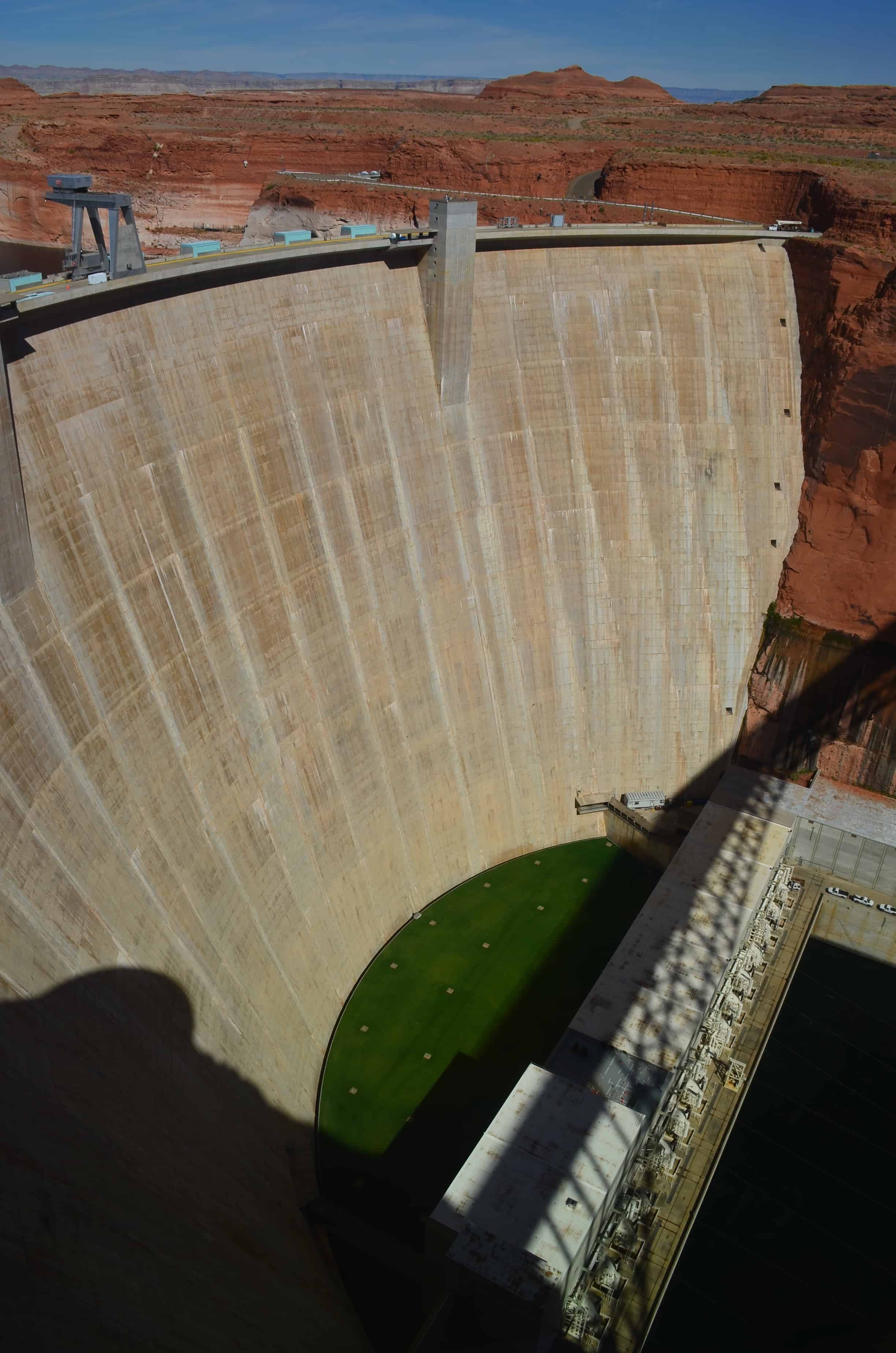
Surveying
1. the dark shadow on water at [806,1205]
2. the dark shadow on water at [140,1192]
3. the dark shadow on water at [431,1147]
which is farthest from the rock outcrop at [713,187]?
the dark shadow on water at [140,1192]

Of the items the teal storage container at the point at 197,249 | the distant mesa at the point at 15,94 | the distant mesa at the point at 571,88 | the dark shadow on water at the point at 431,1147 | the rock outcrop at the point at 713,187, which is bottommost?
the dark shadow on water at the point at 431,1147

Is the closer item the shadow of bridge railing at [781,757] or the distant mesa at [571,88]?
the shadow of bridge railing at [781,757]

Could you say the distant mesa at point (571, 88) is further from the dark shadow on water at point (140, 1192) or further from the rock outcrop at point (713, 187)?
the dark shadow on water at point (140, 1192)

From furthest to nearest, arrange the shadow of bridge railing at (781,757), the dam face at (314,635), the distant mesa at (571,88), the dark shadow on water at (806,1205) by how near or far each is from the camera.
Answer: the distant mesa at (571,88) → the shadow of bridge railing at (781,757) → the dark shadow on water at (806,1205) → the dam face at (314,635)

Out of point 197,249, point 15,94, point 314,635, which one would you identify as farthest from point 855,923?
point 15,94

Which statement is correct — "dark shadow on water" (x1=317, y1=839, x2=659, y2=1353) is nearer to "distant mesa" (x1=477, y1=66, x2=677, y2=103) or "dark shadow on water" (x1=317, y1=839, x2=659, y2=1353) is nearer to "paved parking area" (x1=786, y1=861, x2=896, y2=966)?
"paved parking area" (x1=786, y1=861, x2=896, y2=966)

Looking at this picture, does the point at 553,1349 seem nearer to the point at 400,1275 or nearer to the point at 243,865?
the point at 400,1275
